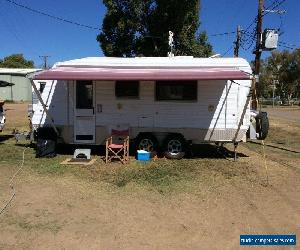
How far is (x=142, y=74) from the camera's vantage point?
10.9m

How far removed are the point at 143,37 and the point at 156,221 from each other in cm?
2251

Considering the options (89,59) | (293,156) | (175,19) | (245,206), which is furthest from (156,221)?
(175,19)

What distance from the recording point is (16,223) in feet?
20.8

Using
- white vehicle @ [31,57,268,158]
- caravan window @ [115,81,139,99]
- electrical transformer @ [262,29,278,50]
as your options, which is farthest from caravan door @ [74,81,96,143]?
electrical transformer @ [262,29,278,50]

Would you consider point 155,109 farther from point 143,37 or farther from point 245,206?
point 143,37

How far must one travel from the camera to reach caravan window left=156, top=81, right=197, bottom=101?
11.7 metres

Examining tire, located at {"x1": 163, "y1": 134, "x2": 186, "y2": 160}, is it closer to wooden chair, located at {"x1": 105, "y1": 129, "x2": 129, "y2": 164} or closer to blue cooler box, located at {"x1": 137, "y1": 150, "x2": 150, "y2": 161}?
blue cooler box, located at {"x1": 137, "y1": 150, "x2": 150, "y2": 161}

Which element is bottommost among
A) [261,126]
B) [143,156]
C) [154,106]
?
[143,156]

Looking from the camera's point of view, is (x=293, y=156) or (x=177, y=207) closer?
(x=177, y=207)

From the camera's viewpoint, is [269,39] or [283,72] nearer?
[269,39]

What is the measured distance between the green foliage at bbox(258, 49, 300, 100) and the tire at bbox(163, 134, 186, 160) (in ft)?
171

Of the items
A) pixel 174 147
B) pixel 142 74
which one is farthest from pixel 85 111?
pixel 174 147

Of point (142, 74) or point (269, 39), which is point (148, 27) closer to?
point (269, 39)

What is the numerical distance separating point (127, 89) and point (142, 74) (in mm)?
1122
